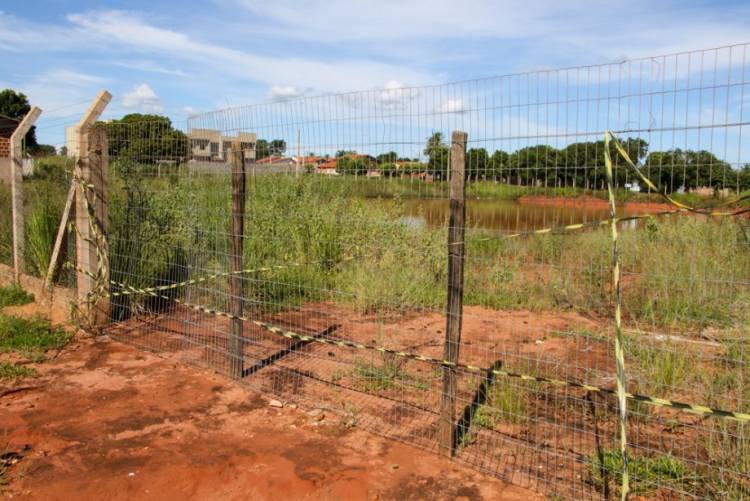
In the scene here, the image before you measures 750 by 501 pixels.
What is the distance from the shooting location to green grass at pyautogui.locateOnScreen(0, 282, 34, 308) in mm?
7543

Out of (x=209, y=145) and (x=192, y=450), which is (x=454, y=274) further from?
(x=209, y=145)

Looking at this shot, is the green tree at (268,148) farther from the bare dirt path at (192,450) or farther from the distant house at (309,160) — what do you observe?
the bare dirt path at (192,450)

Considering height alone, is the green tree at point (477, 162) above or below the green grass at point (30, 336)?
above

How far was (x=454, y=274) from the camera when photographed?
3869 mm

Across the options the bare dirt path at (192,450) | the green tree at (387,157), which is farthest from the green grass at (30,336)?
the green tree at (387,157)

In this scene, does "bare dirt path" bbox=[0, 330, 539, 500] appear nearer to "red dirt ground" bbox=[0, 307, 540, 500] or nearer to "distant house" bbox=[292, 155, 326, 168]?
"red dirt ground" bbox=[0, 307, 540, 500]

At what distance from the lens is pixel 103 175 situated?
259 inches

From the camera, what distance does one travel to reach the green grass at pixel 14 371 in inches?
210

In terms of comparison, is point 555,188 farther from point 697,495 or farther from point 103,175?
point 103,175

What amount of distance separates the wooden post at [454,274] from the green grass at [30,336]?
13.8 ft

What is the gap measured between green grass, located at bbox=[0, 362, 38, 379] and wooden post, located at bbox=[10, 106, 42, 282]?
292 centimetres

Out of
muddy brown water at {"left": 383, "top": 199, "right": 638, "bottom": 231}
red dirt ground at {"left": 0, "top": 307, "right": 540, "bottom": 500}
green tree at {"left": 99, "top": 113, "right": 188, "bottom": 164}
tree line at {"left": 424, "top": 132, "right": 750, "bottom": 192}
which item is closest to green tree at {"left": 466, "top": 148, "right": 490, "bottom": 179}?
tree line at {"left": 424, "top": 132, "right": 750, "bottom": 192}

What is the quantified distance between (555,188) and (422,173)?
0.95 meters

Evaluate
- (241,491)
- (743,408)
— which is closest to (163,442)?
(241,491)
